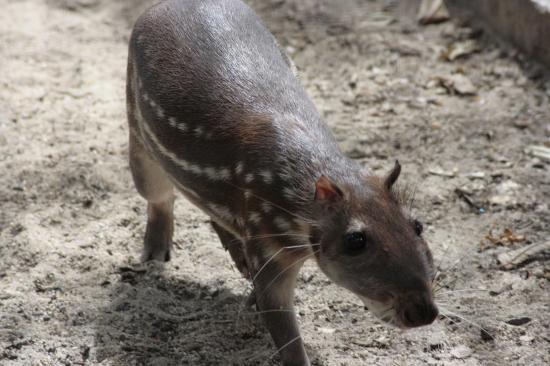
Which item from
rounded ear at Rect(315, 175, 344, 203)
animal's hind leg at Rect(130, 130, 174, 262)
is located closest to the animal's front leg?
rounded ear at Rect(315, 175, 344, 203)

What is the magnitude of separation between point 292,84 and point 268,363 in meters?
1.35

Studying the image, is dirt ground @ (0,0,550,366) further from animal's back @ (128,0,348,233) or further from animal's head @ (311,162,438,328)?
animal's back @ (128,0,348,233)

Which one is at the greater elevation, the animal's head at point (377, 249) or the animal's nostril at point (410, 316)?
the animal's head at point (377, 249)

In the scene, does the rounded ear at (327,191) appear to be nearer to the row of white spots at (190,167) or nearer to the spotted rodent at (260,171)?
the spotted rodent at (260,171)

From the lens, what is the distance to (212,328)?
4.24 m

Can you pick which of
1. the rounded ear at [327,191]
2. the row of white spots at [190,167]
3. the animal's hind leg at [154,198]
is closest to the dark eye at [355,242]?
the rounded ear at [327,191]

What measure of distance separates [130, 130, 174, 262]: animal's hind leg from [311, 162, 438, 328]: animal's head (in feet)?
4.64

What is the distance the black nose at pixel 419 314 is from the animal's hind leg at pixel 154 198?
6.11ft

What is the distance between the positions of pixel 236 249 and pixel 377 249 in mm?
1288

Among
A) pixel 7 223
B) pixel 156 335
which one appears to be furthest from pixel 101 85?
pixel 156 335

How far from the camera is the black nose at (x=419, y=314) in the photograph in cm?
321

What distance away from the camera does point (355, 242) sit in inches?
132

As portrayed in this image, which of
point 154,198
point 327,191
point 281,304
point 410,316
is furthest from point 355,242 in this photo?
point 154,198

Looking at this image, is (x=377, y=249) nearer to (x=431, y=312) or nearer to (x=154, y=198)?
(x=431, y=312)
